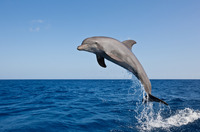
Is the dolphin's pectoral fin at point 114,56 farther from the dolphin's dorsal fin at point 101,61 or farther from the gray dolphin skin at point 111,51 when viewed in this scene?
the dolphin's dorsal fin at point 101,61

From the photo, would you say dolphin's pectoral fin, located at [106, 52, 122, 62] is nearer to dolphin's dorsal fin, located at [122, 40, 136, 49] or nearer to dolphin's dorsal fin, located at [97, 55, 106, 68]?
dolphin's dorsal fin, located at [97, 55, 106, 68]

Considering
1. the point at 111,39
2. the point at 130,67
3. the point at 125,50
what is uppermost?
the point at 111,39

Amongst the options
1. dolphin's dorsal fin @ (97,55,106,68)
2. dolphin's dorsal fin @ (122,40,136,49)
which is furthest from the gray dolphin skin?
dolphin's dorsal fin @ (122,40,136,49)

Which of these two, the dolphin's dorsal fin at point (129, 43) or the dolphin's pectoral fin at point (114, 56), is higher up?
the dolphin's dorsal fin at point (129, 43)

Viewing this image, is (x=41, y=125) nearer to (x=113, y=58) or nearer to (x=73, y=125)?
(x=73, y=125)

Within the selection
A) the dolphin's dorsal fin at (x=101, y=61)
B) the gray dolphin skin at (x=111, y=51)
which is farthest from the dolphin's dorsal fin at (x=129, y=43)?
the dolphin's dorsal fin at (x=101, y=61)

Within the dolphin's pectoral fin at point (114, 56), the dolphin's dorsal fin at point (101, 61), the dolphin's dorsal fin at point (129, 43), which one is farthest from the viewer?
the dolphin's dorsal fin at point (129, 43)

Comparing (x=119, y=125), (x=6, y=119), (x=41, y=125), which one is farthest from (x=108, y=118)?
(x=6, y=119)

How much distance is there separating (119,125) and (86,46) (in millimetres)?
4596

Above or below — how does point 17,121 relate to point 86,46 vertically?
below

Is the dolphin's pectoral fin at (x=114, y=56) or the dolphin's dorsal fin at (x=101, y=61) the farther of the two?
the dolphin's dorsal fin at (x=101, y=61)

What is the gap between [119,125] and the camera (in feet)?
23.4

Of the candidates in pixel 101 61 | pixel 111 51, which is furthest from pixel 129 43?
pixel 101 61

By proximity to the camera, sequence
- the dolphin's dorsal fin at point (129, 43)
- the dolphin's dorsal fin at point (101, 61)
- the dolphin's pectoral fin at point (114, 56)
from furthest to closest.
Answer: the dolphin's dorsal fin at point (129, 43) < the dolphin's dorsal fin at point (101, 61) < the dolphin's pectoral fin at point (114, 56)
